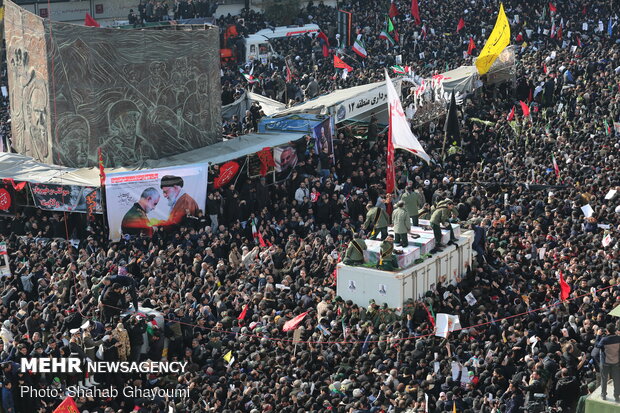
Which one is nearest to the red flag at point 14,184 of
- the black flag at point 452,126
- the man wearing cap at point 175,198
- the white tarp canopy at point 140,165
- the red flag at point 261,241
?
the white tarp canopy at point 140,165

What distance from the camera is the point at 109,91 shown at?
30.6m

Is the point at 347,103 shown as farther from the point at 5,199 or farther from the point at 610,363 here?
the point at 610,363

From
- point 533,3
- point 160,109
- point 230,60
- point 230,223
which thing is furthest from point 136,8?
point 230,223

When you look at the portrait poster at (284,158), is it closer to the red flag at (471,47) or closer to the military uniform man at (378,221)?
the military uniform man at (378,221)

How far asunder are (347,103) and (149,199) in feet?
25.6

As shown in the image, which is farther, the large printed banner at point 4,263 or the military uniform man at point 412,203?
the large printed banner at point 4,263

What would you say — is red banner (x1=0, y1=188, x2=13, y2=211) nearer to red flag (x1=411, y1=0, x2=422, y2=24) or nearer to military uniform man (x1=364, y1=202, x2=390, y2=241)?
military uniform man (x1=364, y1=202, x2=390, y2=241)

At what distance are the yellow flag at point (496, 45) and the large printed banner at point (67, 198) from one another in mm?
13419

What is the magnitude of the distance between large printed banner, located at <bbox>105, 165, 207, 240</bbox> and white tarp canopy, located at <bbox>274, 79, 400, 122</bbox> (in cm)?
557

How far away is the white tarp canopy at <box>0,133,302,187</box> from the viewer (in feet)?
96.5

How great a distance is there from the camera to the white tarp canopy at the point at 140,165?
96.5 feet

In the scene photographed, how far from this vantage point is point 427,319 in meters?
23.1

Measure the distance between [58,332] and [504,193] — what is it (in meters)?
11.8

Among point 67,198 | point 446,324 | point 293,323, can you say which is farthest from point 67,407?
point 67,198
